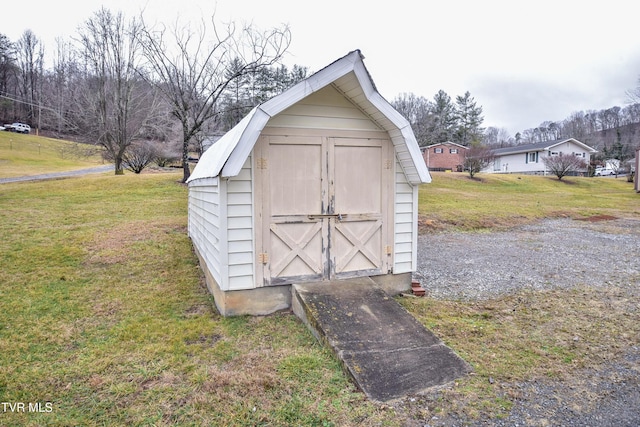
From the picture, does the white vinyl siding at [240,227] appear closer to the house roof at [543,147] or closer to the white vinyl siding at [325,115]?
the white vinyl siding at [325,115]

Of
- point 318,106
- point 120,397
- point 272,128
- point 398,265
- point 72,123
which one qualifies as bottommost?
point 120,397

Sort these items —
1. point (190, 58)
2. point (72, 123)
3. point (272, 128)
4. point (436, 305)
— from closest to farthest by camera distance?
point (272, 128), point (436, 305), point (190, 58), point (72, 123)

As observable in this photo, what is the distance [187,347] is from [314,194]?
246cm

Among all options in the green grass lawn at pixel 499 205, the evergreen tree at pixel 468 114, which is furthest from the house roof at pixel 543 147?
the green grass lawn at pixel 499 205

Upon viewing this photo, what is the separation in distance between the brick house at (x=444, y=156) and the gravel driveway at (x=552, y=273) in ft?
96.2

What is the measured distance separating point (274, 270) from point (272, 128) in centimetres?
190

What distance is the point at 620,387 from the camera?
10.3ft

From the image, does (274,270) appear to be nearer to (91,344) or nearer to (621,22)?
(91,344)

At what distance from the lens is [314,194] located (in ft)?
16.6

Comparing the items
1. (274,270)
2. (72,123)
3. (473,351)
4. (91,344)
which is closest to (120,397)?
(91,344)

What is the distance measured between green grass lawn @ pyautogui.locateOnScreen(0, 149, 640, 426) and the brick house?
39.1m

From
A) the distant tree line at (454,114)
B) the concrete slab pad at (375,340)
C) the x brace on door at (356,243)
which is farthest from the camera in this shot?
the distant tree line at (454,114)

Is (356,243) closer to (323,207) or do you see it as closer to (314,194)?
(323,207)

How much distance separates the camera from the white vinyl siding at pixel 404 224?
5.46 meters
